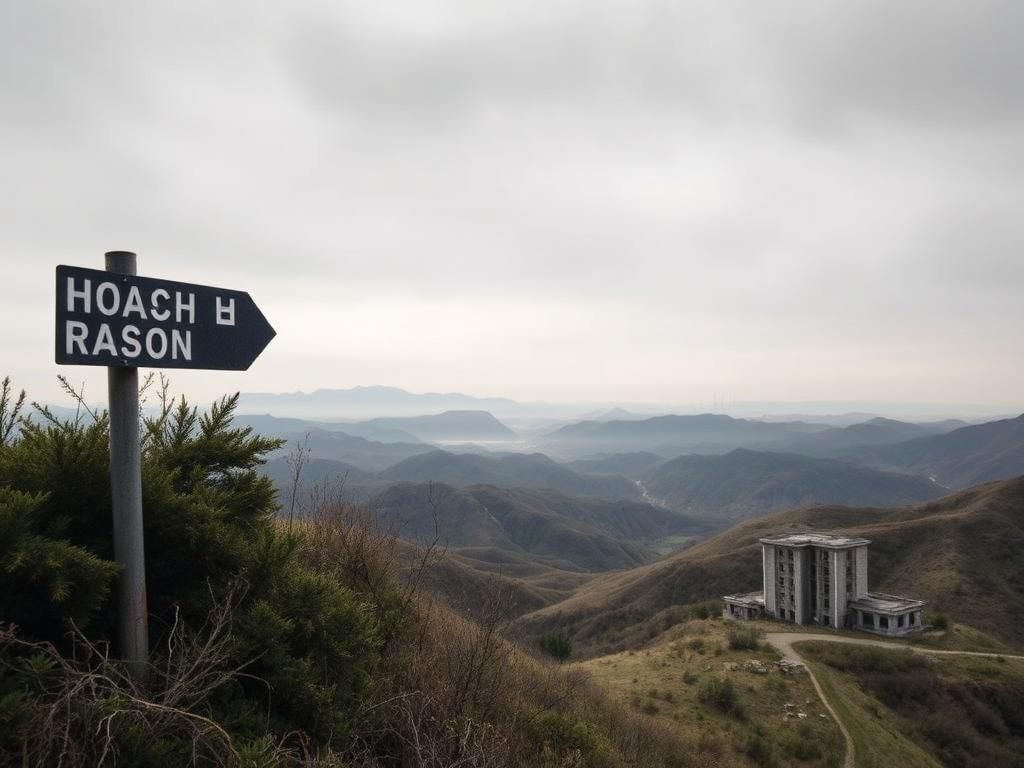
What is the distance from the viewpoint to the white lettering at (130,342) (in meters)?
3.15

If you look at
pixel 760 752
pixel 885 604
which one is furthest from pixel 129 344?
pixel 885 604

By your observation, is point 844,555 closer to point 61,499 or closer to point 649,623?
point 649,623

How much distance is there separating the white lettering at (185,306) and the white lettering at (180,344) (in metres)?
0.08

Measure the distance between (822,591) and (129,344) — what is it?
146 feet

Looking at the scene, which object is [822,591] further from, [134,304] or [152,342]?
[134,304]

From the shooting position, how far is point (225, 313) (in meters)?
3.66

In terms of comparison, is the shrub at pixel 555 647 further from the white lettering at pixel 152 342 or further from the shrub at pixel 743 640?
the white lettering at pixel 152 342

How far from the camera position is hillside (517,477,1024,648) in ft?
156

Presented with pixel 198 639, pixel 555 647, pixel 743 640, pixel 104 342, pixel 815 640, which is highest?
pixel 104 342

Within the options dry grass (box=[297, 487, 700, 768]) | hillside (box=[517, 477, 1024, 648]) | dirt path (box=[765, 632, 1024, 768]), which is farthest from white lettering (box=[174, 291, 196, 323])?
hillside (box=[517, 477, 1024, 648])

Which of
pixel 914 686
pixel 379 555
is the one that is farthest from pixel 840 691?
pixel 379 555

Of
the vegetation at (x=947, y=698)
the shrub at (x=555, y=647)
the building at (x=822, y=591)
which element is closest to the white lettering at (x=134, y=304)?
the shrub at (x=555, y=647)

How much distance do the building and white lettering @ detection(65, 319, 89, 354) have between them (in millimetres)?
42945

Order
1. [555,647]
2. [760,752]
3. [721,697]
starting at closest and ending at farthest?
[760,752], [721,697], [555,647]
